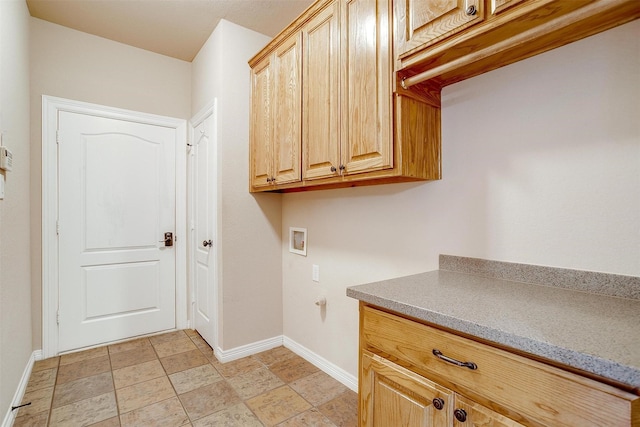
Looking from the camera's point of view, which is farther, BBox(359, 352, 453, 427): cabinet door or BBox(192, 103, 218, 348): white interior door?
BBox(192, 103, 218, 348): white interior door

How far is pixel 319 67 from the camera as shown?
1.82 m

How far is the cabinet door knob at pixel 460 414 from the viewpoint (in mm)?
914

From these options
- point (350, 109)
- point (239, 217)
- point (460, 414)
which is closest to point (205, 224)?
point (239, 217)

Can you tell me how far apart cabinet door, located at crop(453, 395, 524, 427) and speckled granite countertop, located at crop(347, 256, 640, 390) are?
0.21m

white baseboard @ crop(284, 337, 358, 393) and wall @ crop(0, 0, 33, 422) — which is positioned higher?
wall @ crop(0, 0, 33, 422)

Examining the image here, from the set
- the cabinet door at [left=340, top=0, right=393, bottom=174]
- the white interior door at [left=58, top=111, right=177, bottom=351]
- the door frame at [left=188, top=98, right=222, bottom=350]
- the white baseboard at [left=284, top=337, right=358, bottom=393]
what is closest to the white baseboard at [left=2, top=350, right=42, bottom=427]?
the white interior door at [left=58, top=111, right=177, bottom=351]

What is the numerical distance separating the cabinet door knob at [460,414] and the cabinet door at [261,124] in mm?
1769

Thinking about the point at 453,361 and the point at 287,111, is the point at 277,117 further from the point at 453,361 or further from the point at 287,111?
the point at 453,361

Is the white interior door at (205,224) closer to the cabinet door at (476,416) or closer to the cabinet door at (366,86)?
the cabinet door at (366,86)

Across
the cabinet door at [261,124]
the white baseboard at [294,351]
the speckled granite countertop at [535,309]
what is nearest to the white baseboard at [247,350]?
the white baseboard at [294,351]

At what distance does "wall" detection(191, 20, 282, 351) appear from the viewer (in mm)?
2467

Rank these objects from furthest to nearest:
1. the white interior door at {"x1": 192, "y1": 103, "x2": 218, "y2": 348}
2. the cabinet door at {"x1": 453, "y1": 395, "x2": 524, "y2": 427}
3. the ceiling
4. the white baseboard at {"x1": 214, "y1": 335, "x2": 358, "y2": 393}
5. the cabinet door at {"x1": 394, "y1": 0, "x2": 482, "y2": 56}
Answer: the white interior door at {"x1": 192, "y1": 103, "x2": 218, "y2": 348} → the ceiling → the white baseboard at {"x1": 214, "y1": 335, "x2": 358, "y2": 393} → the cabinet door at {"x1": 394, "y1": 0, "x2": 482, "y2": 56} → the cabinet door at {"x1": 453, "y1": 395, "x2": 524, "y2": 427}

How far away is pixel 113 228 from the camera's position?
2814 mm

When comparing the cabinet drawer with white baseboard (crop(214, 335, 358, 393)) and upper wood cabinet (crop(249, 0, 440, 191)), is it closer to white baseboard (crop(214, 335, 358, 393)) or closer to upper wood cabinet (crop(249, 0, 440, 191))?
upper wood cabinet (crop(249, 0, 440, 191))
